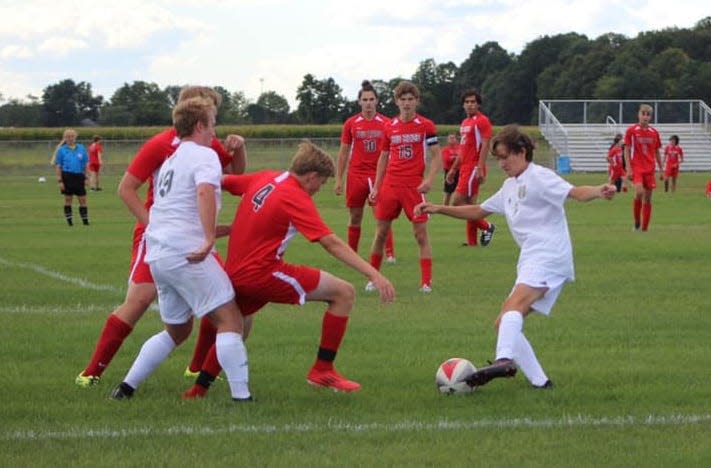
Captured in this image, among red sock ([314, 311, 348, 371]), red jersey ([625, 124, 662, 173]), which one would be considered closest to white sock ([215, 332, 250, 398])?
red sock ([314, 311, 348, 371])

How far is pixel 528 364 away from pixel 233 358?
5.91ft

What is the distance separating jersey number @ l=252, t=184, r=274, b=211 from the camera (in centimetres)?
717

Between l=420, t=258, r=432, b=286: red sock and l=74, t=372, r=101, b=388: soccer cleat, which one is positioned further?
l=420, t=258, r=432, b=286: red sock

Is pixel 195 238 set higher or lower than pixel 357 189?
higher

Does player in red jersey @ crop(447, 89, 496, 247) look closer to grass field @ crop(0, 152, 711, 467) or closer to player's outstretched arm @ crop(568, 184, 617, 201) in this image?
grass field @ crop(0, 152, 711, 467)

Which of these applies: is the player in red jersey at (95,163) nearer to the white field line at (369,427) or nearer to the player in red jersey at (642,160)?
the player in red jersey at (642,160)

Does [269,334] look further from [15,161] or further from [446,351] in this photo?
[15,161]

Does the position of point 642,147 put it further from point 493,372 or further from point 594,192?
point 493,372

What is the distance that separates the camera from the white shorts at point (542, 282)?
7.55m

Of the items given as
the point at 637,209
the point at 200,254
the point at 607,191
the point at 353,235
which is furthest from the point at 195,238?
the point at 637,209

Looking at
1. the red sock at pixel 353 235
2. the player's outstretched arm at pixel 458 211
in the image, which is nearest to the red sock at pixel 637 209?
the red sock at pixel 353 235

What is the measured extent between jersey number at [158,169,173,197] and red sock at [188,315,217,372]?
924 mm

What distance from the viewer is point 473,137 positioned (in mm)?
18250

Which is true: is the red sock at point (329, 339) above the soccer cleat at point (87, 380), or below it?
above
